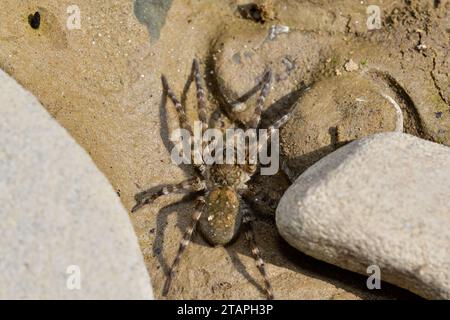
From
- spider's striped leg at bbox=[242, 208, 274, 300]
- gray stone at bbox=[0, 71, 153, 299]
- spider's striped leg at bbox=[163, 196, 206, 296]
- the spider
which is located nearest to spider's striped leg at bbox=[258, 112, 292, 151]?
the spider

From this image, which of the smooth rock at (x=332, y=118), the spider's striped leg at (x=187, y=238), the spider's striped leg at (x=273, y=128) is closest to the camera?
the spider's striped leg at (x=187, y=238)

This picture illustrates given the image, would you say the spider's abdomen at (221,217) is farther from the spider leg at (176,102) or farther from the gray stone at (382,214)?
the spider leg at (176,102)

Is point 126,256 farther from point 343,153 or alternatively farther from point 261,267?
point 343,153

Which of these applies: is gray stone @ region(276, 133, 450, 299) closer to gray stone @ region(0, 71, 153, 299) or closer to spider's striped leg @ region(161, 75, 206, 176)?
Answer: spider's striped leg @ region(161, 75, 206, 176)

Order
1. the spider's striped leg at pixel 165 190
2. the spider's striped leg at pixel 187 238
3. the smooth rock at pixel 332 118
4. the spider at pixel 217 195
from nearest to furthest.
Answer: the spider's striped leg at pixel 187 238 → the spider at pixel 217 195 → the smooth rock at pixel 332 118 → the spider's striped leg at pixel 165 190

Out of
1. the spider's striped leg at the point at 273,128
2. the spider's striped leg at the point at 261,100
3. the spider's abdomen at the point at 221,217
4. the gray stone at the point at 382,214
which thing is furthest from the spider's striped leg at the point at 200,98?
the gray stone at the point at 382,214
